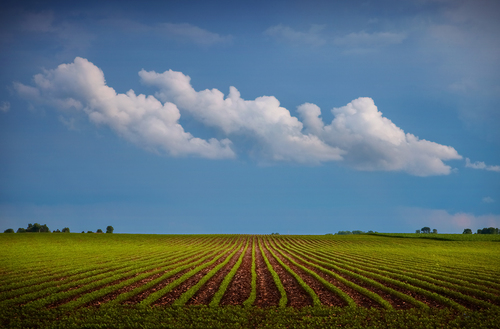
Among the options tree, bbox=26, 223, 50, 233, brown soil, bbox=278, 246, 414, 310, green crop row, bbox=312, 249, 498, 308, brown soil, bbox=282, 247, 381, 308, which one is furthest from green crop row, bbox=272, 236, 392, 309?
tree, bbox=26, 223, 50, 233

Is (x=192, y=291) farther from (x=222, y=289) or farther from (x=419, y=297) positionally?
(x=419, y=297)

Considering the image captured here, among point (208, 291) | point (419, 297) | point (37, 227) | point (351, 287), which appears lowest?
point (37, 227)

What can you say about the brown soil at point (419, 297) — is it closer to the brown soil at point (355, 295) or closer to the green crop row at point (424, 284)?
the green crop row at point (424, 284)

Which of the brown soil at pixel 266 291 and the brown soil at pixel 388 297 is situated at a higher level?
the brown soil at pixel 266 291

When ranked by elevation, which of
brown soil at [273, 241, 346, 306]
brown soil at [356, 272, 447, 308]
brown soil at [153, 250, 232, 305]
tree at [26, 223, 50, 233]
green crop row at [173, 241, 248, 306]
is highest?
green crop row at [173, 241, 248, 306]

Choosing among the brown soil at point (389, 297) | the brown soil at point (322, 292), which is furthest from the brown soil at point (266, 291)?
the brown soil at point (389, 297)

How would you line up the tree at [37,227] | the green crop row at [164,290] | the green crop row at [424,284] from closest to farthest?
the green crop row at [164,290] → the green crop row at [424,284] → the tree at [37,227]

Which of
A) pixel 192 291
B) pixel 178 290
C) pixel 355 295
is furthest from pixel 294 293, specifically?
pixel 178 290

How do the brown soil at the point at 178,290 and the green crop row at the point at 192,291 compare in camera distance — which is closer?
the green crop row at the point at 192,291

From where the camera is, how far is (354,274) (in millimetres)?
26984

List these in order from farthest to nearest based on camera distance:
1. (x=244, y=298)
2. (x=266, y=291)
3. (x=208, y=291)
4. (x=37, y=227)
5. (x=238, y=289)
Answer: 1. (x=37, y=227)
2. (x=238, y=289)
3. (x=266, y=291)
4. (x=208, y=291)
5. (x=244, y=298)

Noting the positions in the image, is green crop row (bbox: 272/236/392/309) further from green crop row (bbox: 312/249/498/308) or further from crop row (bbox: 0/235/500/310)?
green crop row (bbox: 312/249/498/308)

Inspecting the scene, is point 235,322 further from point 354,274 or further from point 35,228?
point 35,228

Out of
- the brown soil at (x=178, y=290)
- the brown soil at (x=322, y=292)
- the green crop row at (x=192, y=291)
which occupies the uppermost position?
the green crop row at (x=192, y=291)
